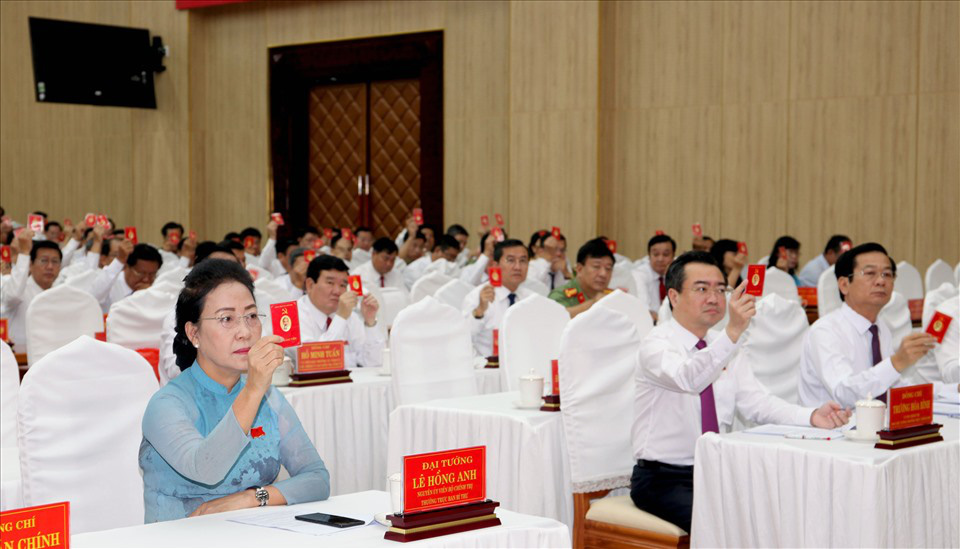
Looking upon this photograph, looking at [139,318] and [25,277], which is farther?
[25,277]

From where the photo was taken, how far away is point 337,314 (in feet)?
18.4

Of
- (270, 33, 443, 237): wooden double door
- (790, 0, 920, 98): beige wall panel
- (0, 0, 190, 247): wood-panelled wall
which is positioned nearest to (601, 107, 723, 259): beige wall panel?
(790, 0, 920, 98): beige wall panel

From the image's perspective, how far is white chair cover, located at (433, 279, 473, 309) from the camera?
7000mm

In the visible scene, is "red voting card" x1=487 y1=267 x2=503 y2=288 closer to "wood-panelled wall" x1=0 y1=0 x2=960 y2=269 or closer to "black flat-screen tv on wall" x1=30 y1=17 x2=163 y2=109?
"wood-panelled wall" x1=0 y1=0 x2=960 y2=269

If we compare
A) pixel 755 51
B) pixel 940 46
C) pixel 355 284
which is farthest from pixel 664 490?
pixel 755 51

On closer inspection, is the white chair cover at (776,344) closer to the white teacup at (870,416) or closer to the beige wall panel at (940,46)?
the white teacup at (870,416)

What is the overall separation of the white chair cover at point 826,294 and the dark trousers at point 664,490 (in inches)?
170

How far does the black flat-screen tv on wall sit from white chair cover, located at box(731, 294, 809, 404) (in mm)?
10268

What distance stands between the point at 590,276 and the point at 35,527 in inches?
196

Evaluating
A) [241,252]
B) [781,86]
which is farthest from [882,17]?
[241,252]

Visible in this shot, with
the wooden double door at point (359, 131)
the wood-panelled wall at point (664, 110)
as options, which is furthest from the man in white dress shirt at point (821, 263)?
the wooden double door at point (359, 131)

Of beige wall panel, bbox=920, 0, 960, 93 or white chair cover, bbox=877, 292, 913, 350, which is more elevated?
beige wall panel, bbox=920, 0, 960, 93

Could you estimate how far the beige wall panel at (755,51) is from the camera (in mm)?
10711

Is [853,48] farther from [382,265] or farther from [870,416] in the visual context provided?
[870,416]
